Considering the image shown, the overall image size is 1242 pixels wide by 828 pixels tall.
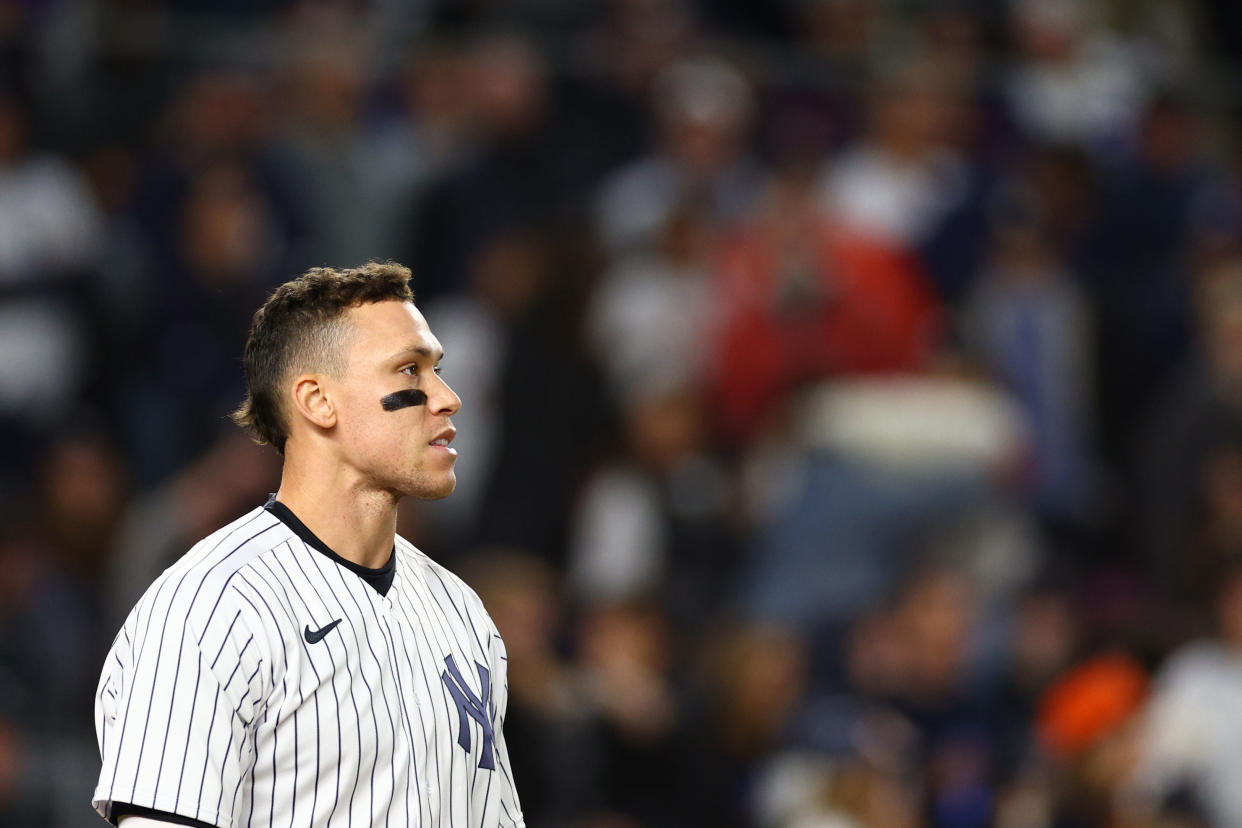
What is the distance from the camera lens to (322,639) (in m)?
2.79

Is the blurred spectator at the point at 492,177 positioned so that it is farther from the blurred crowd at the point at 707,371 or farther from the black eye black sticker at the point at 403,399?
the black eye black sticker at the point at 403,399

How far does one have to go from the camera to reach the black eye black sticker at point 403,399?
9.66 feet

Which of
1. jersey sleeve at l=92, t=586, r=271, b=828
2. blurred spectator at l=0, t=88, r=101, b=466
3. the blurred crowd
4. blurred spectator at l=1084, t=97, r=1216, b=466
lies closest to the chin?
jersey sleeve at l=92, t=586, r=271, b=828

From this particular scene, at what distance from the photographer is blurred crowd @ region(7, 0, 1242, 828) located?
695 centimetres

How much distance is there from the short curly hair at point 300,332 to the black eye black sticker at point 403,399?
3.5 inches

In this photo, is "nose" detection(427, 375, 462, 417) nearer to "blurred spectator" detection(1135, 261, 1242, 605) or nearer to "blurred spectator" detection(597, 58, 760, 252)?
"blurred spectator" detection(597, 58, 760, 252)

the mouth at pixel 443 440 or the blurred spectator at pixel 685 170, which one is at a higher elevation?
the blurred spectator at pixel 685 170

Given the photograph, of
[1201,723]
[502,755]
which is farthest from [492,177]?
[502,755]

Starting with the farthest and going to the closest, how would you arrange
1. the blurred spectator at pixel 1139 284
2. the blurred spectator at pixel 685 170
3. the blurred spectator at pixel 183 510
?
1. the blurred spectator at pixel 1139 284
2. the blurred spectator at pixel 685 170
3. the blurred spectator at pixel 183 510

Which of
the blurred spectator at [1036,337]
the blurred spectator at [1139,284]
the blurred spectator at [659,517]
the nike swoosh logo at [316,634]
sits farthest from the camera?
the blurred spectator at [1139,284]

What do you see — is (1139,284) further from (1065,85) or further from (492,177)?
(492,177)

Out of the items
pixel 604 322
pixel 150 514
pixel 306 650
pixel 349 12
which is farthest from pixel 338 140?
pixel 306 650

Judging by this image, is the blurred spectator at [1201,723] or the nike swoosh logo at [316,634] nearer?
the nike swoosh logo at [316,634]

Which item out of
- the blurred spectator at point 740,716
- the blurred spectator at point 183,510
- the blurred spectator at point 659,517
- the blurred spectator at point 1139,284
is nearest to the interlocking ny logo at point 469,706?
the blurred spectator at point 183,510
